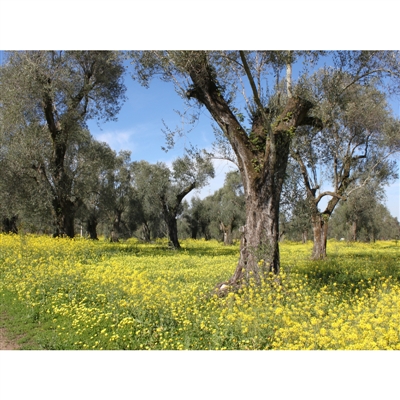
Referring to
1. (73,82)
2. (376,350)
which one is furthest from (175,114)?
(73,82)

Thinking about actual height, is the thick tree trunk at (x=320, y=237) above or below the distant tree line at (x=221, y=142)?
below

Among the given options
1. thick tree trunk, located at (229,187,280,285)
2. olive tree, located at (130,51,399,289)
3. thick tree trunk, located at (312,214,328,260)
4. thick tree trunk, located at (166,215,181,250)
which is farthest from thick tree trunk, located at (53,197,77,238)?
thick tree trunk, located at (312,214,328,260)

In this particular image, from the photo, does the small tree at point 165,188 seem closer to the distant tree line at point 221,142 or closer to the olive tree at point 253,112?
the distant tree line at point 221,142

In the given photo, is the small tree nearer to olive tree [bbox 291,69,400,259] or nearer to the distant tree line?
the distant tree line

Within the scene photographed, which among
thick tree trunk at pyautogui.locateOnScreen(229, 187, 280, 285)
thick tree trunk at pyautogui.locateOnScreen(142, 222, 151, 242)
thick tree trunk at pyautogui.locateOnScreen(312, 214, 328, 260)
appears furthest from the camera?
thick tree trunk at pyautogui.locateOnScreen(142, 222, 151, 242)

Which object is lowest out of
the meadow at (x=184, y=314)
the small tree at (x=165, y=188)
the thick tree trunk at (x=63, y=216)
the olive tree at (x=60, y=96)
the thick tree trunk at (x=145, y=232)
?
the meadow at (x=184, y=314)

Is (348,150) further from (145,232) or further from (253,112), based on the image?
(145,232)

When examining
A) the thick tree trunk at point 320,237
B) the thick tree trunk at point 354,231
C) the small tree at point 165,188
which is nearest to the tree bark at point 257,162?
the thick tree trunk at point 320,237

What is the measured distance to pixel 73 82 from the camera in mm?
13719

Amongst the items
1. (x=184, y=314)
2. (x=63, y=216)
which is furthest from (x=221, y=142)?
(x=63, y=216)

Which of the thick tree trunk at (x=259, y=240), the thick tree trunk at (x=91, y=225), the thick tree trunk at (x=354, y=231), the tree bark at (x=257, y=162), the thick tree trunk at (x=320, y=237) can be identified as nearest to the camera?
the thick tree trunk at (x=259, y=240)

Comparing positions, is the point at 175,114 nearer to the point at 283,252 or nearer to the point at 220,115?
the point at 220,115

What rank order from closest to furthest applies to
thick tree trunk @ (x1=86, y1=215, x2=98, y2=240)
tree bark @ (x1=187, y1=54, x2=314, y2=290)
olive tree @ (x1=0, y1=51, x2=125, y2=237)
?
tree bark @ (x1=187, y1=54, x2=314, y2=290) < olive tree @ (x1=0, y1=51, x2=125, y2=237) < thick tree trunk @ (x1=86, y1=215, x2=98, y2=240)
